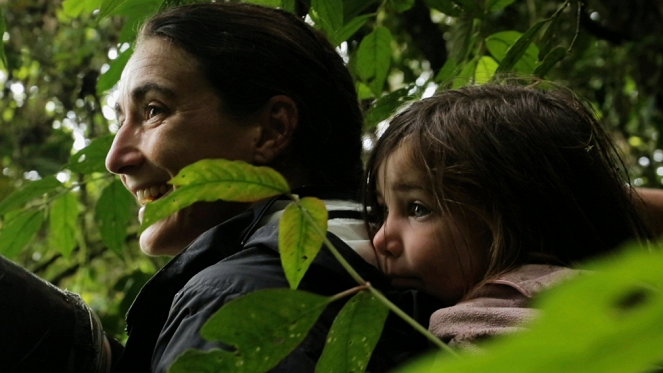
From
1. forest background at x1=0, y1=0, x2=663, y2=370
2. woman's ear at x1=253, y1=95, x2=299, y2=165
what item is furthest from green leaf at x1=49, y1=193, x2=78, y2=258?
Answer: woman's ear at x1=253, y1=95, x2=299, y2=165

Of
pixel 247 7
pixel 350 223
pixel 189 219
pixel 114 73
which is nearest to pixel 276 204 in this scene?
pixel 350 223

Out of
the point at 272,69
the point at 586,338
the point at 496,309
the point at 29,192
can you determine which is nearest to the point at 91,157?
the point at 29,192

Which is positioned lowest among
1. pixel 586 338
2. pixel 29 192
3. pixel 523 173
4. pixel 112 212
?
pixel 112 212

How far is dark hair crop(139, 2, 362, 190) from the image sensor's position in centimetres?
157

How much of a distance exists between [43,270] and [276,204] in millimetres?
2630

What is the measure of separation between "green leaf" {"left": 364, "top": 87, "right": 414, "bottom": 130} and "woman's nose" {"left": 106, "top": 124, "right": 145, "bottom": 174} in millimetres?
519

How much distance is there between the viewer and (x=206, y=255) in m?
1.22

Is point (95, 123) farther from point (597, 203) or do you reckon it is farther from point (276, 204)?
point (597, 203)

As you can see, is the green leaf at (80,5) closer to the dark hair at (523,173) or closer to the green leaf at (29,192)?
the green leaf at (29,192)

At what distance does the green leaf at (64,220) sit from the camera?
1944 mm

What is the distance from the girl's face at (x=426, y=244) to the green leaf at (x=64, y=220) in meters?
1.00

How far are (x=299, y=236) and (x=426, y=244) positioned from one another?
39 cm

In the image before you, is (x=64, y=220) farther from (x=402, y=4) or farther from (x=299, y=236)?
(x=299, y=236)

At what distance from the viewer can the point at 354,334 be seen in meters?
0.78
